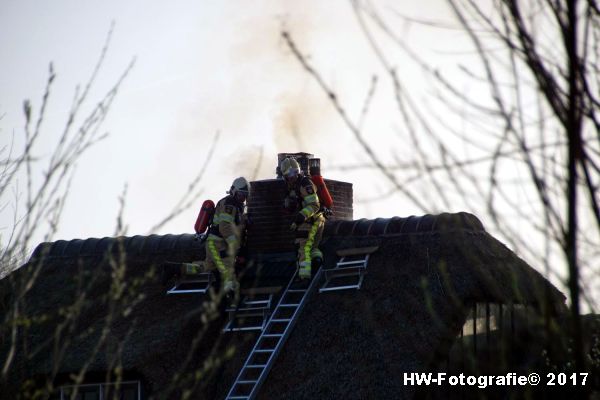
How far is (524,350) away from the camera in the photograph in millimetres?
15242

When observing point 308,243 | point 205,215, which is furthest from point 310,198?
point 205,215

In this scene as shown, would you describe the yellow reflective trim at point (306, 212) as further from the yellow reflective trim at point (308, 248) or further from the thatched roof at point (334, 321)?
the thatched roof at point (334, 321)

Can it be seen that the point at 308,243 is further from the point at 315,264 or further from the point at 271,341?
the point at 271,341

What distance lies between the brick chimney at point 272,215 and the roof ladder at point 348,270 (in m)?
1.77

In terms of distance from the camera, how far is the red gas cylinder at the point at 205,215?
1806 cm

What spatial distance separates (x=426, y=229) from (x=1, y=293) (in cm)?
756

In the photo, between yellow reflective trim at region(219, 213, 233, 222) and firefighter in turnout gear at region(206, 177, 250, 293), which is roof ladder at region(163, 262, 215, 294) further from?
yellow reflective trim at region(219, 213, 233, 222)

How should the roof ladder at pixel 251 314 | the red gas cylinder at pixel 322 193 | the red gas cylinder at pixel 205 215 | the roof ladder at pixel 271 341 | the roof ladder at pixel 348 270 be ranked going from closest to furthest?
1. the roof ladder at pixel 271 341
2. the roof ladder at pixel 251 314
3. the roof ladder at pixel 348 270
4. the red gas cylinder at pixel 322 193
5. the red gas cylinder at pixel 205 215

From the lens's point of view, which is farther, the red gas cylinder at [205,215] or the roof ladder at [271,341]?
the red gas cylinder at [205,215]

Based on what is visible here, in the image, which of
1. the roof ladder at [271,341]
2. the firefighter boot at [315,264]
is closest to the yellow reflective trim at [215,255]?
the roof ladder at [271,341]

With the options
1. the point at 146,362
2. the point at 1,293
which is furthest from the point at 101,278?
the point at 146,362

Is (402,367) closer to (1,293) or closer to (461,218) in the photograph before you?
(461,218)

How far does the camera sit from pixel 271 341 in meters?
16.1

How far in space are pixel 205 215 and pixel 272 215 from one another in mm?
1701
